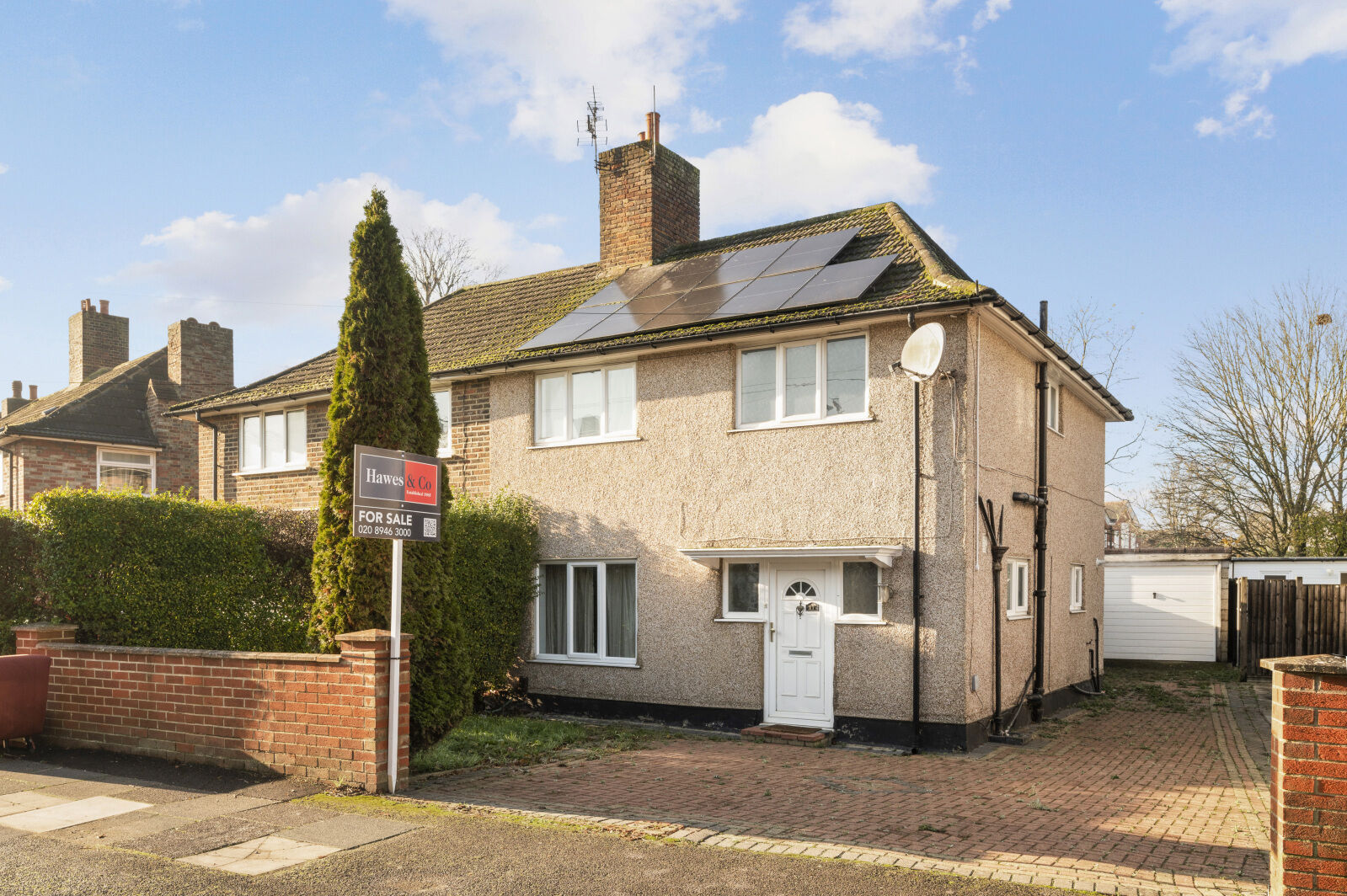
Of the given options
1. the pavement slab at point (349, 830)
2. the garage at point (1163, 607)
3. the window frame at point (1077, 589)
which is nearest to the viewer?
the pavement slab at point (349, 830)

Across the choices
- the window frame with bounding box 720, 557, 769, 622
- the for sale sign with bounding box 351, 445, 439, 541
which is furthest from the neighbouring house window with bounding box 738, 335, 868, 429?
the for sale sign with bounding box 351, 445, 439, 541

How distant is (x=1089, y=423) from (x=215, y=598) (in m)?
14.5

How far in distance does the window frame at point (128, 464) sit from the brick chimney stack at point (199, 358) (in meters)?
1.70

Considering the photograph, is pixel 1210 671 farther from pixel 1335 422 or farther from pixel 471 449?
pixel 471 449

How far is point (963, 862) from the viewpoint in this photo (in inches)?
252

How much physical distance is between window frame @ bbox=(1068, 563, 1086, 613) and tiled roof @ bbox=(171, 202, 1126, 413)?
3.07 metres

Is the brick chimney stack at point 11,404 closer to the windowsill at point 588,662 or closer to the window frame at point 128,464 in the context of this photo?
the window frame at point 128,464

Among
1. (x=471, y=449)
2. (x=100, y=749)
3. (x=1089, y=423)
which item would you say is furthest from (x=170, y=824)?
(x=1089, y=423)

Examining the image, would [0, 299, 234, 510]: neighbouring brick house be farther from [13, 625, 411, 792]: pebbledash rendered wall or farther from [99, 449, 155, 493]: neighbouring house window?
[13, 625, 411, 792]: pebbledash rendered wall

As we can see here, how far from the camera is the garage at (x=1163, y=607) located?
21016 millimetres

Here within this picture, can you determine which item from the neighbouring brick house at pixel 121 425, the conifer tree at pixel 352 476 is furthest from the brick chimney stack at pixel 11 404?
the conifer tree at pixel 352 476

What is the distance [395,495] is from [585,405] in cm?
621

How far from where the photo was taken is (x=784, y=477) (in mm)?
12625

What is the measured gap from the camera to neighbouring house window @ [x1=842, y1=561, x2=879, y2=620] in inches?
473
